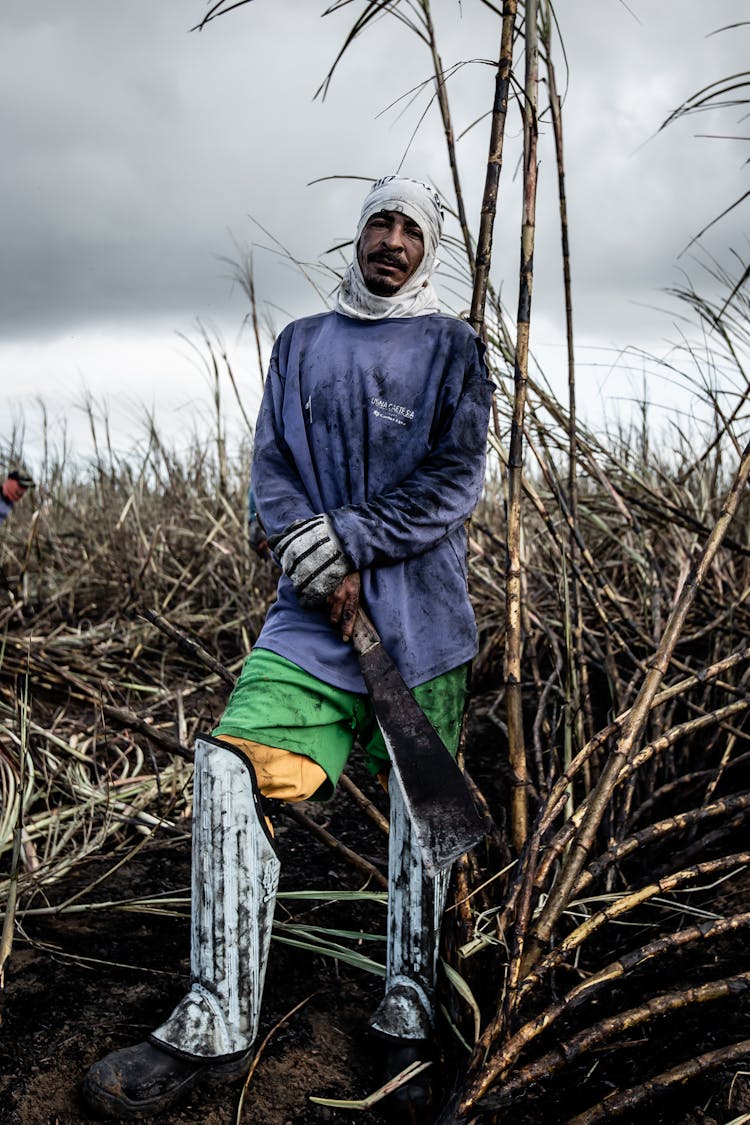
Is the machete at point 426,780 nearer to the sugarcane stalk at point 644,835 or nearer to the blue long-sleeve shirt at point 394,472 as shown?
the blue long-sleeve shirt at point 394,472

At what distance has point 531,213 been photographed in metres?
1.86

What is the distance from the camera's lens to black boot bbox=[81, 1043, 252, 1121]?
149 cm

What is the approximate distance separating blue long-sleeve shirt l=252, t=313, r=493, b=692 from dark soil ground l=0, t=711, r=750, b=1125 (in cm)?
68

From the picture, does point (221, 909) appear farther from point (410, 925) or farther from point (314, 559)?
point (314, 559)

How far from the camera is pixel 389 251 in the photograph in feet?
5.89

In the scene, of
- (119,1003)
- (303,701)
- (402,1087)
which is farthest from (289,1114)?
(303,701)

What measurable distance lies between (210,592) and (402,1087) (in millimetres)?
3035

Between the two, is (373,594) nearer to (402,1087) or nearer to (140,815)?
(402,1087)

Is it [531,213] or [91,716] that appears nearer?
[531,213]


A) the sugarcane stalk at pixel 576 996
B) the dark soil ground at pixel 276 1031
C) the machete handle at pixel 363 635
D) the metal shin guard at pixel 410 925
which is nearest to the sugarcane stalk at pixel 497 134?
the machete handle at pixel 363 635

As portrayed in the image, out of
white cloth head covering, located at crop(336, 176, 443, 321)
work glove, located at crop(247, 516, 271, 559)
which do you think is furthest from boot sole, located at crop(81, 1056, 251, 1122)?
white cloth head covering, located at crop(336, 176, 443, 321)

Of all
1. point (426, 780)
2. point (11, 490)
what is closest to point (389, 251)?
point (426, 780)

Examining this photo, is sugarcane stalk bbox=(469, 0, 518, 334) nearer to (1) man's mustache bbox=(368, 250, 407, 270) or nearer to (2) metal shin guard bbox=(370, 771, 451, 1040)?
(1) man's mustache bbox=(368, 250, 407, 270)

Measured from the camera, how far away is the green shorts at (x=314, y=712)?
1608 millimetres
